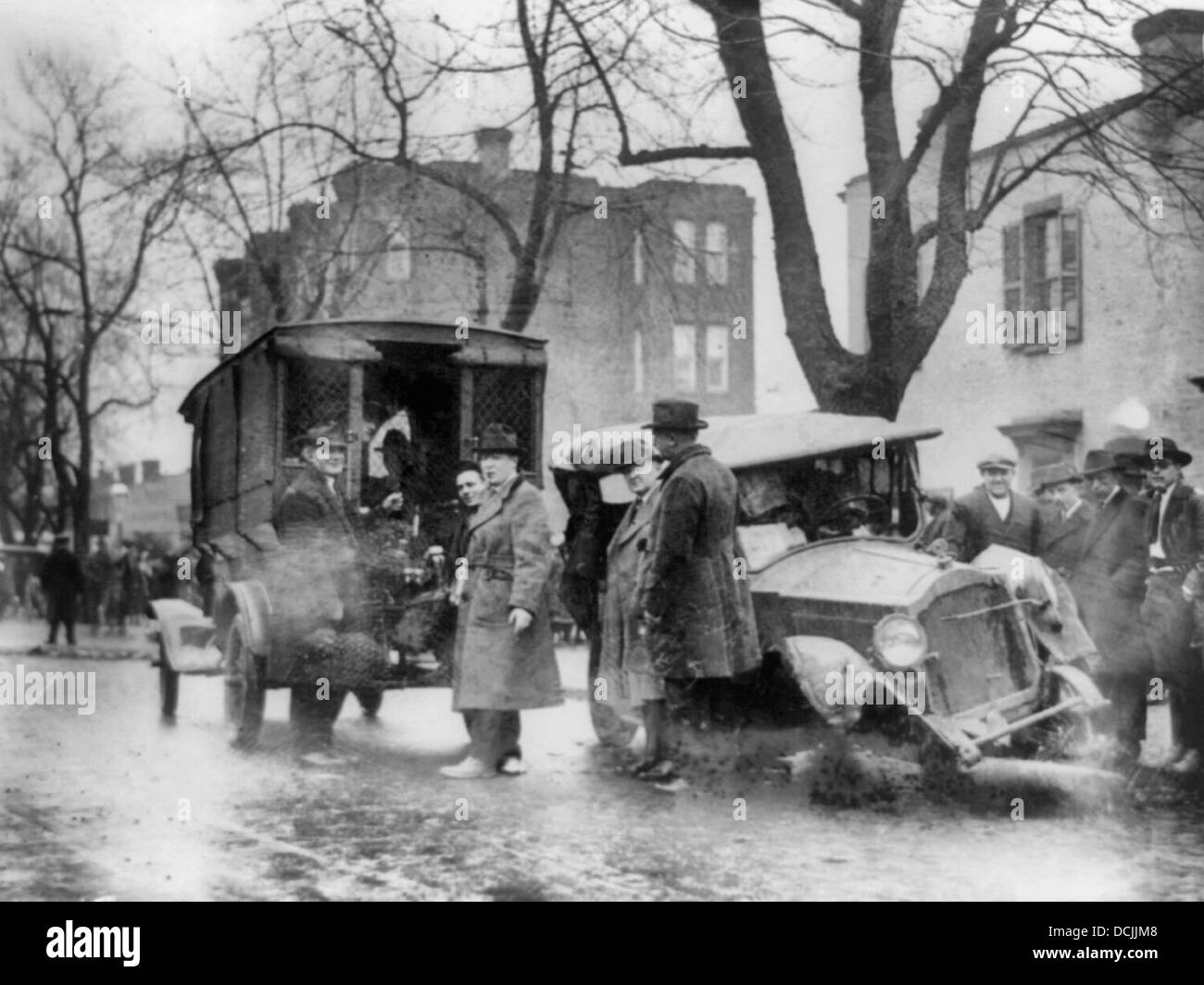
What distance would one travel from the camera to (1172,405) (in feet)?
28.9

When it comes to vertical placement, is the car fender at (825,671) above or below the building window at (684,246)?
below

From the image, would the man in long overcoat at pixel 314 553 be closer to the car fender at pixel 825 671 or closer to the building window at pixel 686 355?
the car fender at pixel 825 671

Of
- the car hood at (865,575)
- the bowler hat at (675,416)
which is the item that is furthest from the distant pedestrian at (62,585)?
the car hood at (865,575)

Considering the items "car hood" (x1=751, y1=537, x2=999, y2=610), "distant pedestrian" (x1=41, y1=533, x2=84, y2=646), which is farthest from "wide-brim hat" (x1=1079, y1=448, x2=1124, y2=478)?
"distant pedestrian" (x1=41, y1=533, x2=84, y2=646)

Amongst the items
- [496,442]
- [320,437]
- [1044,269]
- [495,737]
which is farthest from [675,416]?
[1044,269]

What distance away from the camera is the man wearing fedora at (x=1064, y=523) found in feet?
29.5

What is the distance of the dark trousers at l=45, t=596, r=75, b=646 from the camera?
11.7 m

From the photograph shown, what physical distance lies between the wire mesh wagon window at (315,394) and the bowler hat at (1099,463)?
4.38m

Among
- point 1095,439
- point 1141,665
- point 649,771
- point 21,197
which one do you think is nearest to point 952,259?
point 1095,439

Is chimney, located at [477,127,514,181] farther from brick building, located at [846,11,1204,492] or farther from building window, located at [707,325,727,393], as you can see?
brick building, located at [846,11,1204,492]

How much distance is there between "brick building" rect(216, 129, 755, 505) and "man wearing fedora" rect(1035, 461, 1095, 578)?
7.73 ft

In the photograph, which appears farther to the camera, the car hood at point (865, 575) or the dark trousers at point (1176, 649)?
the dark trousers at point (1176, 649)
